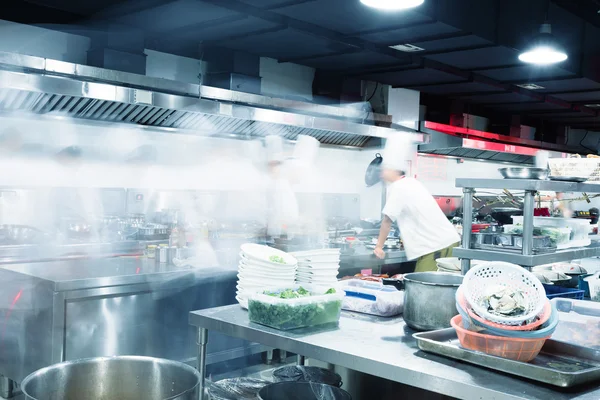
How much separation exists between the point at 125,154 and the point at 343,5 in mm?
2974

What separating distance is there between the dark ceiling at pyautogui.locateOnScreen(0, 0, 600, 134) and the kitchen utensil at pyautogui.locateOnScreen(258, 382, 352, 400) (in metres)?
3.79

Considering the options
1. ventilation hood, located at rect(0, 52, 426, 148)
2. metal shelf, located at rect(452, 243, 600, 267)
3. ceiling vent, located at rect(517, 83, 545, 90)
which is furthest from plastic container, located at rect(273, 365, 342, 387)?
ceiling vent, located at rect(517, 83, 545, 90)

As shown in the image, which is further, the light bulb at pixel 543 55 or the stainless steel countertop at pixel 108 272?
the light bulb at pixel 543 55

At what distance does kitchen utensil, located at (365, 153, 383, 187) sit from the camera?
8.37 m

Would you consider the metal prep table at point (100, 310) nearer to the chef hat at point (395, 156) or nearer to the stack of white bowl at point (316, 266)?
the stack of white bowl at point (316, 266)

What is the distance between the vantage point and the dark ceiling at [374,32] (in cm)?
532

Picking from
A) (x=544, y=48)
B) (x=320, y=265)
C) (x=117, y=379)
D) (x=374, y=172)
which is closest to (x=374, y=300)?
(x=320, y=265)

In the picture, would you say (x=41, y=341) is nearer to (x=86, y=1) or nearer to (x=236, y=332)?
(x=236, y=332)

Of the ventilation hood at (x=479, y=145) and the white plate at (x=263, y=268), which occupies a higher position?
the ventilation hood at (x=479, y=145)

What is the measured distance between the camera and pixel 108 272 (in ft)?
13.3

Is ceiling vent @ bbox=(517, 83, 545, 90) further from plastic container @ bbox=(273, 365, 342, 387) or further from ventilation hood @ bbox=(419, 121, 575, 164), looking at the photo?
plastic container @ bbox=(273, 365, 342, 387)

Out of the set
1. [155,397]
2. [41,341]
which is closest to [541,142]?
[41,341]

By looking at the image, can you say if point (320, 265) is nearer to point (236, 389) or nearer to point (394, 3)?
point (236, 389)

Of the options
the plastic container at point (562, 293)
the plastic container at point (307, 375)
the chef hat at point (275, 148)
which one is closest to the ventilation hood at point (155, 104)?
the chef hat at point (275, 148)
